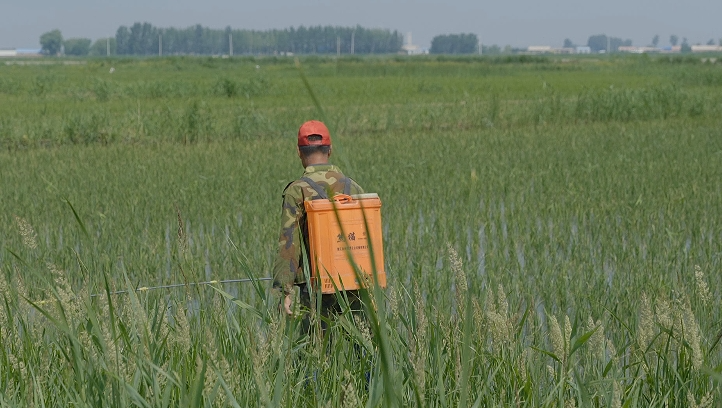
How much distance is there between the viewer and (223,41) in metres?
138

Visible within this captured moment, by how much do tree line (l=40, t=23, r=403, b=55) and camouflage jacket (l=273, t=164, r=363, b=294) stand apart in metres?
122

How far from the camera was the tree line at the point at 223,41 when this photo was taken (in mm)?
130375

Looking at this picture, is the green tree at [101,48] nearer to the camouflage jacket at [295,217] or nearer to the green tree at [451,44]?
the green tree at [451,44]

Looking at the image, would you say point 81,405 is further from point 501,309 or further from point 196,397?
point 501,309

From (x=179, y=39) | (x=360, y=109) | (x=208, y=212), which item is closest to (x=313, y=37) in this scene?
(x=179, y=39)

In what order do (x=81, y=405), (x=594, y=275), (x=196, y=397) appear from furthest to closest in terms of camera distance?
(x=594, y=275)
(x=81, y=405)
(x=196, y=397)

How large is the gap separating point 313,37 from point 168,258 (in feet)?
429

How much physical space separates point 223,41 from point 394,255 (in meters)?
135

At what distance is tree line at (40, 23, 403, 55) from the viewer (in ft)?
428

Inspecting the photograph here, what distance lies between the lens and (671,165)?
1044 centimetres

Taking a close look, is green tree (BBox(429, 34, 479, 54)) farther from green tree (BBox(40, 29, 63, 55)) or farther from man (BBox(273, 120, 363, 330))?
man (BBox(273, 120, 363, 330))

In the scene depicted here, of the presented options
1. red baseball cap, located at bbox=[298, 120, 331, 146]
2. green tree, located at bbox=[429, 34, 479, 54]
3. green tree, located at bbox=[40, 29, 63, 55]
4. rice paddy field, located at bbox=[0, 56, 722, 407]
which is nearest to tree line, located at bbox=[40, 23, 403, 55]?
green tree, located at bbox=[40, 29, 63, 55]

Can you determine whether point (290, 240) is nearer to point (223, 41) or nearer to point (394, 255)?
point (394, 255)

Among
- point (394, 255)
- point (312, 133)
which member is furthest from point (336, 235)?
point (394, 255)
